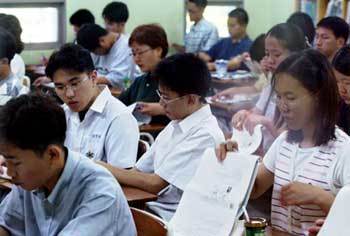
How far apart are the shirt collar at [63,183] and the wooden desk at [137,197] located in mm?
863

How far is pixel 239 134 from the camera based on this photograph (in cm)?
281

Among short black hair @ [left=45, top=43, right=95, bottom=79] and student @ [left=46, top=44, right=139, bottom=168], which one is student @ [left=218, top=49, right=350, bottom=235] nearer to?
student @ [left=46, top=44, right=139, bottom=168]

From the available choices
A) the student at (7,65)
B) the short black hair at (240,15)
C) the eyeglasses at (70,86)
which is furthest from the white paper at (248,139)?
the short black hair at (240,15)

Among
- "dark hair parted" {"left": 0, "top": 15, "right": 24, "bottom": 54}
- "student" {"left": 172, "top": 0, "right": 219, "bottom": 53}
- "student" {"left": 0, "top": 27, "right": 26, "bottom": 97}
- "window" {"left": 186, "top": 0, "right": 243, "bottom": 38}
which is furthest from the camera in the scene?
"window" {"left": 186, "top": 0, "right": 243, "bottom": 38}

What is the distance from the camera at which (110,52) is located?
18.9ft

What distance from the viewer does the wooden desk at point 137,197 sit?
2.60m

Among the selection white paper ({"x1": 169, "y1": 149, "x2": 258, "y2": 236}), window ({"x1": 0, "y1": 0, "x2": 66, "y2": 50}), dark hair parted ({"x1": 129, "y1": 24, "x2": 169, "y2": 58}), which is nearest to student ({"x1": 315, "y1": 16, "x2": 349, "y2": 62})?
dark hair parted ({"x1": 129, "y1": 24, "x2": 169, "y2": 58})

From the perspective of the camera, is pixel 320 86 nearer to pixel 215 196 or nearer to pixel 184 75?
pixel 215 196

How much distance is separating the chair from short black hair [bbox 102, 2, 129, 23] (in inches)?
179

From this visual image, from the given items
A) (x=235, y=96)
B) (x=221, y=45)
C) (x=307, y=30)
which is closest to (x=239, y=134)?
(x=307, y=30)

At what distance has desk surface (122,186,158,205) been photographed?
8.53ft

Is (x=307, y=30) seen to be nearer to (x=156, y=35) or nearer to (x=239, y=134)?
(x=156, y=35)

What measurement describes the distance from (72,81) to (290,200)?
1.25 meters

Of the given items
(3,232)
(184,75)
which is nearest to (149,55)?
(184,75)
